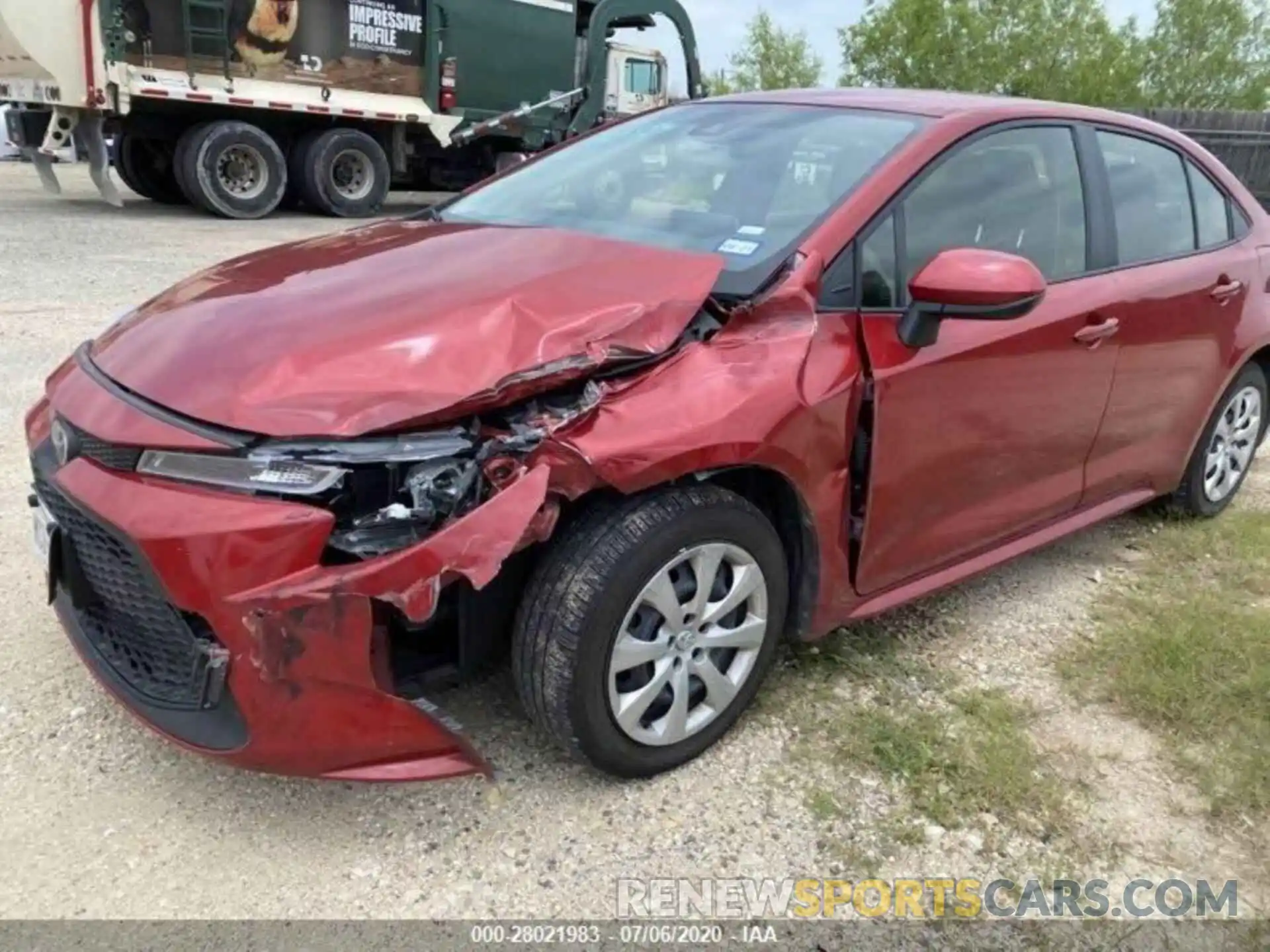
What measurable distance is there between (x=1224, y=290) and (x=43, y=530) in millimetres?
3779

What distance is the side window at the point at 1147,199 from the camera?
3447 millimetres

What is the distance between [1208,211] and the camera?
3896 millimetres

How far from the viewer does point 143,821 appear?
236cm

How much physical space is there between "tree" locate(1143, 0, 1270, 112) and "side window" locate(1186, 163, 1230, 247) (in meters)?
31.6

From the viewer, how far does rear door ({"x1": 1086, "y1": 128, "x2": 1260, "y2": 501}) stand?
342 cm

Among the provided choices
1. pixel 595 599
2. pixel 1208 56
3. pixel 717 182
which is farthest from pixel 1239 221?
pixel 1208 56

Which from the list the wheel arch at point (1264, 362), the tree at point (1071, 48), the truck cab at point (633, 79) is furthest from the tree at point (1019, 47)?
the wheel arch at point (1264, 362)

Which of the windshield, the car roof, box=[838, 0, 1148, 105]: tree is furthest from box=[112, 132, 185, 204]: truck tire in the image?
box=[838, 0, 1148, 105]: tree

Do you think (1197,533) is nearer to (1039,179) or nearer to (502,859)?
(1039,179)

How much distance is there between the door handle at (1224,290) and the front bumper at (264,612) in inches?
112

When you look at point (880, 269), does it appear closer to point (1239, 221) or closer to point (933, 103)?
point (933, 103)

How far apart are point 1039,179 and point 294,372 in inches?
90.0

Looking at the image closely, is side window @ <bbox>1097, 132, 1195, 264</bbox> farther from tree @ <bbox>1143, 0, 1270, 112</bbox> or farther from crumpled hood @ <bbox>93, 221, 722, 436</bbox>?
tree @ <bbox>1143, 0, 1270, 112</bbox>

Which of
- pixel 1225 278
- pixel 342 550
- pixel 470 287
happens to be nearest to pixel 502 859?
pixel 342 550
